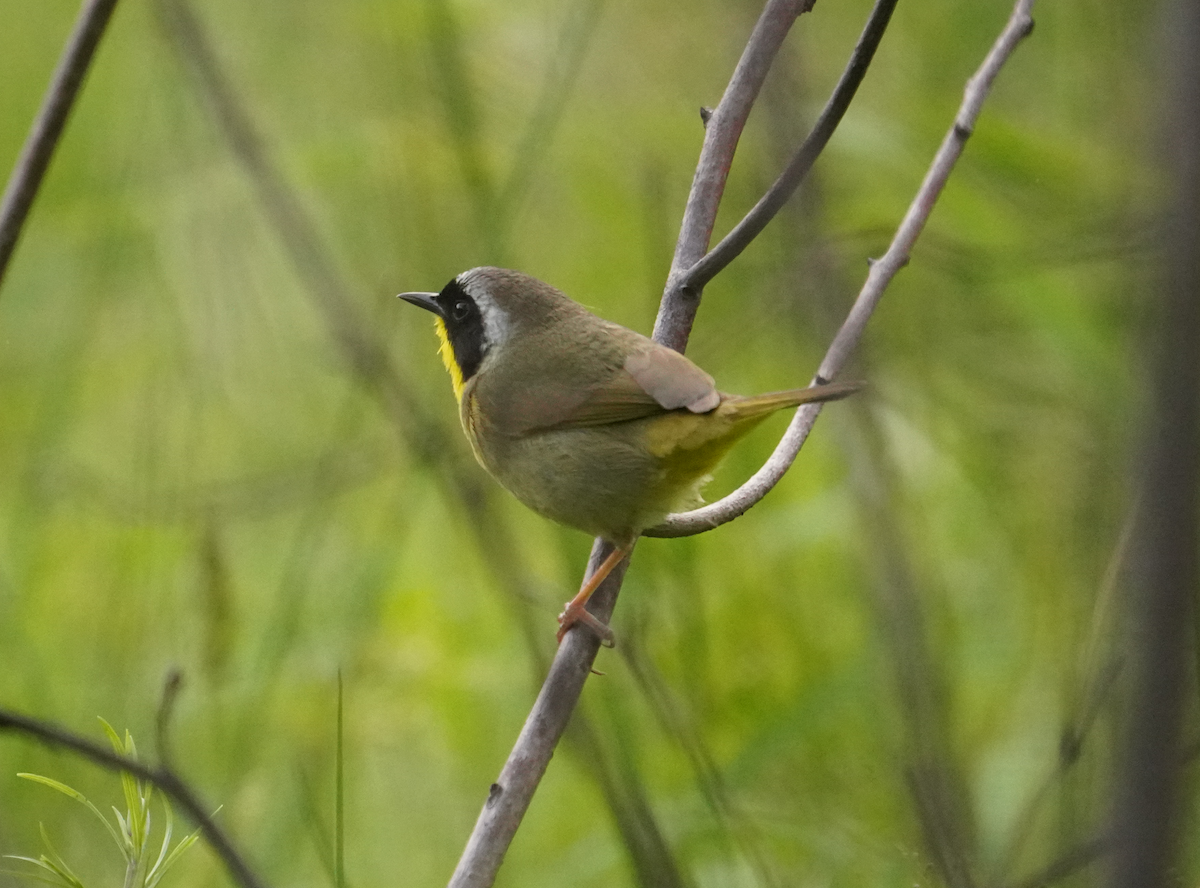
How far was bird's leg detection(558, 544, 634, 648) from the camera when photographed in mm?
2540

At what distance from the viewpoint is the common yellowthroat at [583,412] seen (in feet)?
9.88

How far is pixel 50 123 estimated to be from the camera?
6.37 feet

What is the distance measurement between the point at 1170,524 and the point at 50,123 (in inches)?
68.3

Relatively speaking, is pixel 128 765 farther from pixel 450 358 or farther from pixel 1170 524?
pixel 450 358

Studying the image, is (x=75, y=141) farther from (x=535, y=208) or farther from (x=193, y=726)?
(x=193, y=726)

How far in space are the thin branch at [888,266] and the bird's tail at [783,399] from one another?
0.07 meters

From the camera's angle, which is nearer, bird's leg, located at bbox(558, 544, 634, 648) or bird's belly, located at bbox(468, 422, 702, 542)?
bird's leg, located at bbox(558, 544, 634, 648)

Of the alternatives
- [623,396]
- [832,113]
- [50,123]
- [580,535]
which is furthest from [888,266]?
[580,535]

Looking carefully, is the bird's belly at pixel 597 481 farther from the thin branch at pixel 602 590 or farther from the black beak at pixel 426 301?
the black beak at pixel 426 301

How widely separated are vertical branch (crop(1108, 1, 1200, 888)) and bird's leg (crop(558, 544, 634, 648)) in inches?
69.2

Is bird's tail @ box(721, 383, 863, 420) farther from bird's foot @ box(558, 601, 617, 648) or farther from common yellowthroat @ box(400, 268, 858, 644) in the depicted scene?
bird's foot @ box(558, 601, 617, 648)

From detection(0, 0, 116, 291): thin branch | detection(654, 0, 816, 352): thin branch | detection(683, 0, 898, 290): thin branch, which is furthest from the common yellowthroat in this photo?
detection(0, 0, 116, 291): thin branch

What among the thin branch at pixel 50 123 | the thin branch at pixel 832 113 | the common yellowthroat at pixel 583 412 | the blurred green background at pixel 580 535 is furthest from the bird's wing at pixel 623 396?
the thin branch at pixel 50 123

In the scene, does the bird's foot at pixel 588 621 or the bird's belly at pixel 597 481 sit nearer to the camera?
the bird's foot at pixel 588 621
